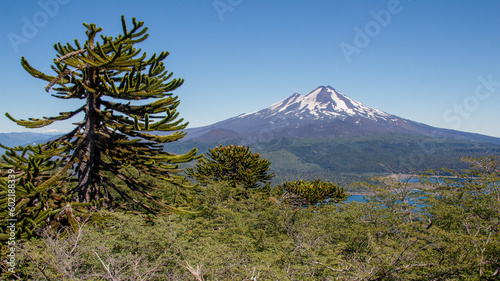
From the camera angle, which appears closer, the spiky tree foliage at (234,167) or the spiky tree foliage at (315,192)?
the spiky tree foliage at (234,167)

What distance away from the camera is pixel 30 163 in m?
6.07

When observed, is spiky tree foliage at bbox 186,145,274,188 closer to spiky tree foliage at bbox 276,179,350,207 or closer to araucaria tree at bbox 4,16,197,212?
spiky tree foliage at bbox 276,179,350,207

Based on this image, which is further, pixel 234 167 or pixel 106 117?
pixel 234 167

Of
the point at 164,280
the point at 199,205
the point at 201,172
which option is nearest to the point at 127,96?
the point at 164,280

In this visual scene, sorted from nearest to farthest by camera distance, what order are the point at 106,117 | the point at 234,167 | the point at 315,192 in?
the point at 106,117 → the point at 234,167 → the point at 315,192

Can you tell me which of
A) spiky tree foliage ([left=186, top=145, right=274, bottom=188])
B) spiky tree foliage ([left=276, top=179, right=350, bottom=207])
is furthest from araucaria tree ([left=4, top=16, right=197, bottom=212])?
spiky tree foliage ([left=276, top=179, right=350, bottom=207])

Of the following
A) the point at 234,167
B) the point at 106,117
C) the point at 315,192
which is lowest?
the point at 315,192

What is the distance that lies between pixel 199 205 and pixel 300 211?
4.73m

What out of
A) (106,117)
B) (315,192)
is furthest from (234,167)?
(106,117)

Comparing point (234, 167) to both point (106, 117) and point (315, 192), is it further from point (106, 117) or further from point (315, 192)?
point (106, 117)

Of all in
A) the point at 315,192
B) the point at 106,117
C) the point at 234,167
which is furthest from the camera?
the point at 315,192

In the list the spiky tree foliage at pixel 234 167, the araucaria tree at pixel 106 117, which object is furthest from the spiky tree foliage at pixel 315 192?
the araucaria tree at pixel 106 117

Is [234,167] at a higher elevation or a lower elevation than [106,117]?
lower

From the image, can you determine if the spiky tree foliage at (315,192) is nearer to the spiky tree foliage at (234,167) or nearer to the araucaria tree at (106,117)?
the spiky tree foliage at (234,167)
